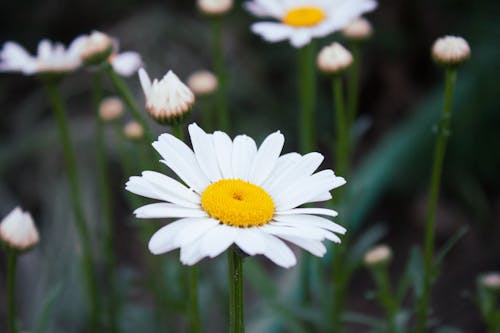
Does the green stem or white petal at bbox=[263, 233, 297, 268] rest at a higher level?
white petal at bbox=[263, 233, 297, 268]

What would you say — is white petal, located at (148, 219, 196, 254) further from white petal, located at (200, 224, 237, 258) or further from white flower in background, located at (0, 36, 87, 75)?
white flower in background, located at (0, 36, 87, 75)

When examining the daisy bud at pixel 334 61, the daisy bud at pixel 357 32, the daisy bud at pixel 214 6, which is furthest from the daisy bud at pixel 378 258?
the daisy bud at pixel 214 6

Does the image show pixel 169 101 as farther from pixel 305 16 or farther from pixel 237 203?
pixel 305 16

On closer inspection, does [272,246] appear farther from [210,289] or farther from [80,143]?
[80,143]

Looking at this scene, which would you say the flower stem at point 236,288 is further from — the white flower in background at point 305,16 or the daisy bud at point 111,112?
the daisy bud at point 111,112

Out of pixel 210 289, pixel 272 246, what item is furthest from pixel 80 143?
pixel 272 246

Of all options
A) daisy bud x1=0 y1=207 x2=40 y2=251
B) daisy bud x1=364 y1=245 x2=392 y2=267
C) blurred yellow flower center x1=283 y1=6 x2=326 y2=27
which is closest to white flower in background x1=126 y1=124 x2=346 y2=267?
daisy bud x1=0 y1=207 x2=40 y2=251
